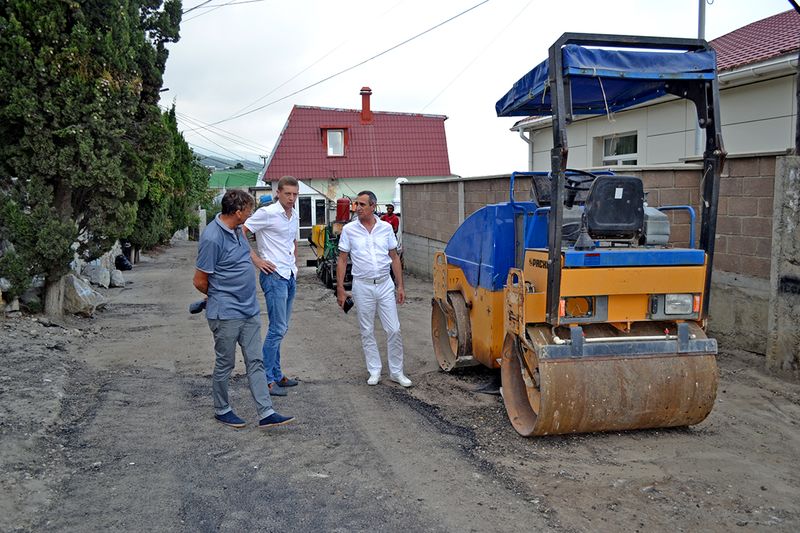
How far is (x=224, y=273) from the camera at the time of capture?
17.6 feet

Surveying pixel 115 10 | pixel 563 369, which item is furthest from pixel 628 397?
pixel 115 10

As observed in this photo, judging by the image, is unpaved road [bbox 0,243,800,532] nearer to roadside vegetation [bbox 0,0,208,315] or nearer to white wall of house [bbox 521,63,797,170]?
roadside vegetation [bbox 0,0,208,315]

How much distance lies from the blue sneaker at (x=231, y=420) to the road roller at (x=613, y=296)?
6.75ft

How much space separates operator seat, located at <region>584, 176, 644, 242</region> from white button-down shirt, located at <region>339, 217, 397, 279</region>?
214 centimetres

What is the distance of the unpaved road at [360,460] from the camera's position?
154 inches

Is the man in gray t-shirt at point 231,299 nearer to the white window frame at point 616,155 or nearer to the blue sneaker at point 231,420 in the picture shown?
the blue sneaker at point 231,420

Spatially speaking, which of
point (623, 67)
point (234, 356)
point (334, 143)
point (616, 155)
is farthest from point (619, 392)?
point (334, 143)

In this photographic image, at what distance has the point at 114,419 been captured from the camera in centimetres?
562

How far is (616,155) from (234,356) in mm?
11557

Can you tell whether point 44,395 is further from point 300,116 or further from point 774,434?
point 300,116

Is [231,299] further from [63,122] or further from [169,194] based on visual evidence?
[169,194]

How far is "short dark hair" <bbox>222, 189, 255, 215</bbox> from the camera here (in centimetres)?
536

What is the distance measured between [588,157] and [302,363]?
9999mm

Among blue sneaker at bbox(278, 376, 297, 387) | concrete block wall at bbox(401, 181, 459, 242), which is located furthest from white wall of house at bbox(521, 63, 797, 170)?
blue sneaker at bbox(278, 376, 297, 387)
